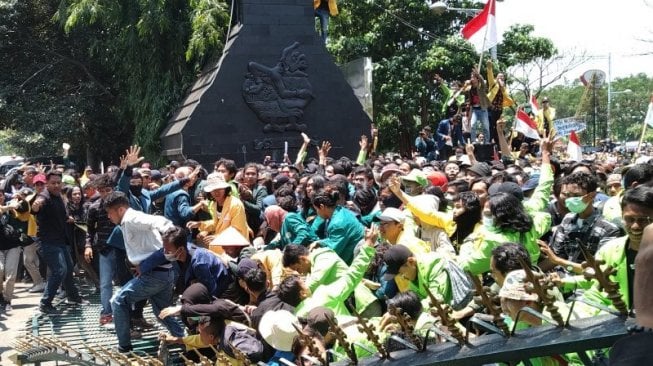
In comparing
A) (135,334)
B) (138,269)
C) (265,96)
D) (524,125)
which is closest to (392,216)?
(138,269)

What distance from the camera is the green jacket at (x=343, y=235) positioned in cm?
601

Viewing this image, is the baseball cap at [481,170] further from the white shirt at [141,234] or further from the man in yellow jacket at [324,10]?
the man in yellow jacket at [324,10]

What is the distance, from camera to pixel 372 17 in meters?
26.0

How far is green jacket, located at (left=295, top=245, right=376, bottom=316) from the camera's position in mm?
4703

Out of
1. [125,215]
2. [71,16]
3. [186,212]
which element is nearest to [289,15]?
A: [71,16]

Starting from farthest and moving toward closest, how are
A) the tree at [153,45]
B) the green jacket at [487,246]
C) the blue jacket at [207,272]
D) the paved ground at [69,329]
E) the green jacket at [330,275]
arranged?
the tree at [153,45] < the paved ground at [69,329] < the blue jacket at [207,272] < the green jacket at [330,275] < the green jacket at [487,246]

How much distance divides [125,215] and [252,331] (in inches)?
77.7

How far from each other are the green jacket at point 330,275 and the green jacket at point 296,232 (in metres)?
1.15

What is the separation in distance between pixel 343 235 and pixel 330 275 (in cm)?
102

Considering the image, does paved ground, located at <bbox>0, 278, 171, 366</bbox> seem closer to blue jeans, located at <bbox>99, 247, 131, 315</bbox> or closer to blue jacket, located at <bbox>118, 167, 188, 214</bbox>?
blue jeans, located at <bbox>99, 247, 131, 315</bbox>

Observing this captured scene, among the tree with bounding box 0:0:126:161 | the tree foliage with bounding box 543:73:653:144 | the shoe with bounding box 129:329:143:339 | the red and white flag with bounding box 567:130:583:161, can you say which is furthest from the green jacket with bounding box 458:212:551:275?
the tree foliage with bounding box 543:73:653:144

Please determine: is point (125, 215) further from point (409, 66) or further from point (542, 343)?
point (409, 66)

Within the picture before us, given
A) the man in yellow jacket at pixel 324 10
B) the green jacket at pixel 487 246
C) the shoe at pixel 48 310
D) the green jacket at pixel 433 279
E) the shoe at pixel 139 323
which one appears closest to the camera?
the green jacket at pixel 487 246

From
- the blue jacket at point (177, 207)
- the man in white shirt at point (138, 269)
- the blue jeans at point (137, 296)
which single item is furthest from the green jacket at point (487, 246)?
the blue jacket at point (177, 207)
